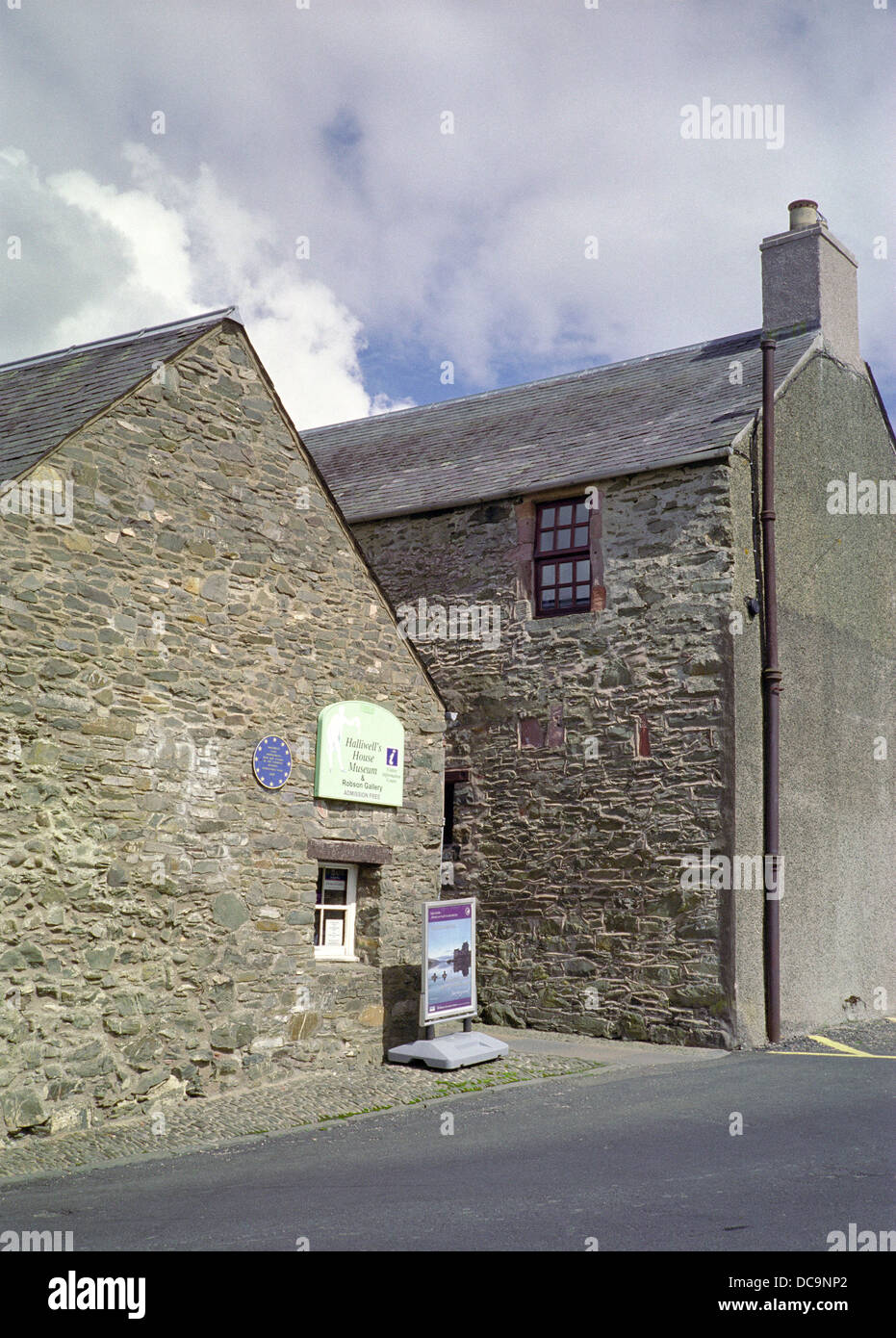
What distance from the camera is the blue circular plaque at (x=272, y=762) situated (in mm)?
11031

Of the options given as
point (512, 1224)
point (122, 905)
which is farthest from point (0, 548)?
point (512, 1224)

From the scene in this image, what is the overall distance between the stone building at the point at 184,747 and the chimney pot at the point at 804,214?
9237 mm

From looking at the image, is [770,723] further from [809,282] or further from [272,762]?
[809,282]

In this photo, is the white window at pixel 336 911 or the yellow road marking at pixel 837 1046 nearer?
the white window at pixel 336 911

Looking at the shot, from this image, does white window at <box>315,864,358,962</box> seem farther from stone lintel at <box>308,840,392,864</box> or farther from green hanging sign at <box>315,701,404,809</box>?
green hanging sign at <box>315,701,404,809</box>

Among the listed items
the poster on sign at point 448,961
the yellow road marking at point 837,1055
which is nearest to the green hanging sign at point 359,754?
the poster on sign at point 448,961

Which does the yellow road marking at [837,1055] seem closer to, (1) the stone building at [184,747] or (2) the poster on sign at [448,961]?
(2) the poster on sign at [448,961]

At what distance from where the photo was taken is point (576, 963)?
48.0 feet

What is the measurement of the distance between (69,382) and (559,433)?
7582 millimetres

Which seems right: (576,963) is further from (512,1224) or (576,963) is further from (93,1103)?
(512,1224)

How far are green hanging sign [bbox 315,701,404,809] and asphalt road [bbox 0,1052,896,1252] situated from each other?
10.4 ft

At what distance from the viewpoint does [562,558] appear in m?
15.6

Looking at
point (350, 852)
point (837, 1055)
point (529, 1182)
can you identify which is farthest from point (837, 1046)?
point (529, 1182)
